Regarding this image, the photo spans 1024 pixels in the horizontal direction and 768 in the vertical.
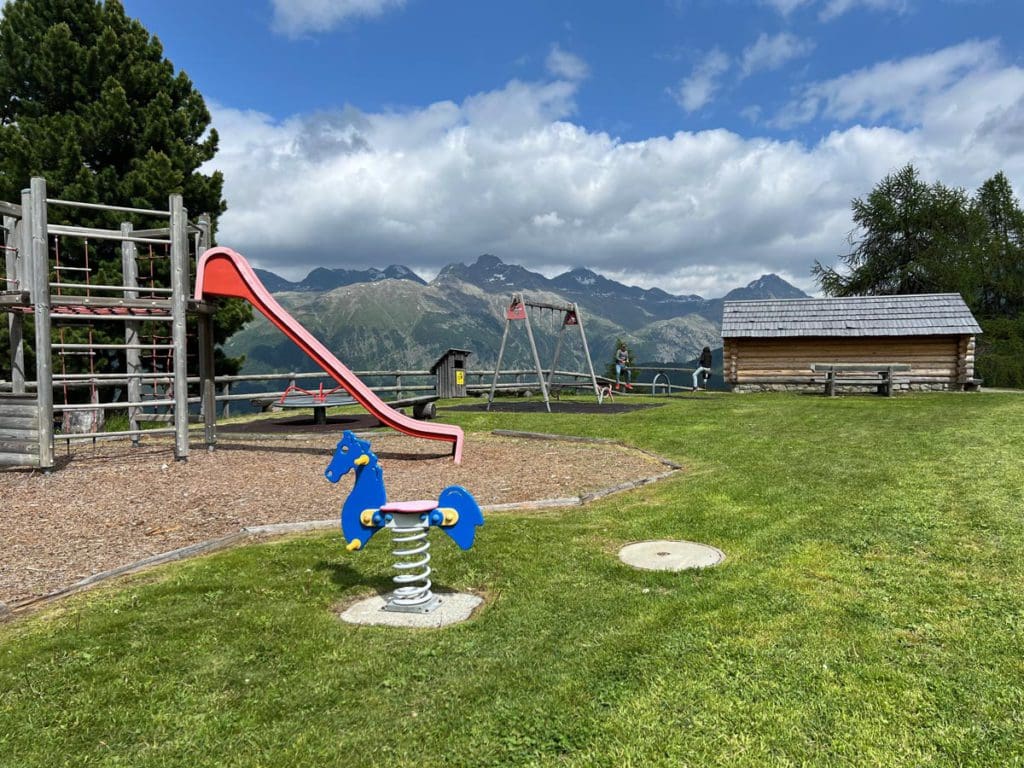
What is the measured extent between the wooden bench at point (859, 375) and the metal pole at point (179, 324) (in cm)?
1937

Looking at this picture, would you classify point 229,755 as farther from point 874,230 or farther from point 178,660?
point 874,230

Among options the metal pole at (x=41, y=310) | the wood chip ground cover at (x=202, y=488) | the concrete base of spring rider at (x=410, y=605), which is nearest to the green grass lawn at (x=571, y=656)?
the concrete base of spring rider at (x=410, y=605)

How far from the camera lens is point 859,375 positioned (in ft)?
74.6

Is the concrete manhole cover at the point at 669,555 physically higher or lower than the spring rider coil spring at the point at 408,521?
lower

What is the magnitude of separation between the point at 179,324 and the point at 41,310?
5.87ft

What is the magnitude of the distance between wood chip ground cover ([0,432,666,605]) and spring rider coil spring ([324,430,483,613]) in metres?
2.42

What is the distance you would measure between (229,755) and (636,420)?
12929 mm

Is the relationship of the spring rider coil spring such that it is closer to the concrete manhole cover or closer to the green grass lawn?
the green grass lawn

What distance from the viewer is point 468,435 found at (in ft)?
45.0

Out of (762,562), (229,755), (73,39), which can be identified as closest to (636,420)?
(762,562)

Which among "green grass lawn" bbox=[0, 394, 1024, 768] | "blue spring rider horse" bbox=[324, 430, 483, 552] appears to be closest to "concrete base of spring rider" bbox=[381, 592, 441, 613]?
"green grass lawn" bbox=[0, 394, 1024, 768]

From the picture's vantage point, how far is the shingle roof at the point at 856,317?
77.6 feet

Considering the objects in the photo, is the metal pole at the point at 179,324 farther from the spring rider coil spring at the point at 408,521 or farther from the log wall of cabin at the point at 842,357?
the log wall of cabin at the point at 842,357

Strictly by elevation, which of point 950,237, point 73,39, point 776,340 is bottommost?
point 776,340
